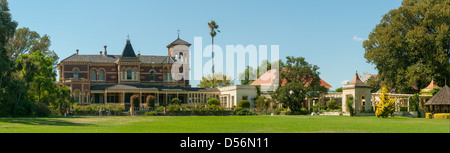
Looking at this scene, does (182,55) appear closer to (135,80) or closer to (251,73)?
(135,80)

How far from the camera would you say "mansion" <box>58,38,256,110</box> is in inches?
2415

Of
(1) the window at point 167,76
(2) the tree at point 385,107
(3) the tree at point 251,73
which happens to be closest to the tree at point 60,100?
(1) the window at point 167,76

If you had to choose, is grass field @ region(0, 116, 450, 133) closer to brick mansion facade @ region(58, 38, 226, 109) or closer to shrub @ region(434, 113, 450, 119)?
shrub @ region(434, 113, 450, 119)

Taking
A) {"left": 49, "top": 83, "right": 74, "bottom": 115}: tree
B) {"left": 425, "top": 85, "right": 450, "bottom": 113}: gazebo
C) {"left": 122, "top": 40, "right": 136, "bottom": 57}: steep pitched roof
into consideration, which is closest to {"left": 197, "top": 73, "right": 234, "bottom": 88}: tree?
{"left": 122, "top": 40, "right": 136, "bottom": 57}: steep pitched roof

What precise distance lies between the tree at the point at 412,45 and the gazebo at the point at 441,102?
18.3 feet

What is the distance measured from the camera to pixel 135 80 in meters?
66.6

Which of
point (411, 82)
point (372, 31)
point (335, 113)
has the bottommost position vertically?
point (335, 113)

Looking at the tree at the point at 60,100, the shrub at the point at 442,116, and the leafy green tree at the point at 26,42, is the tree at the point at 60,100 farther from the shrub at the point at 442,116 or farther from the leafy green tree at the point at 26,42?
the shrub at the point at 442,116

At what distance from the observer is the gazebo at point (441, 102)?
141 ft

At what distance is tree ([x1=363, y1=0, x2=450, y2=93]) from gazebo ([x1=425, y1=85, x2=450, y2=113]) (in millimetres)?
5584

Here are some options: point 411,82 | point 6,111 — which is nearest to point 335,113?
point 411,82
